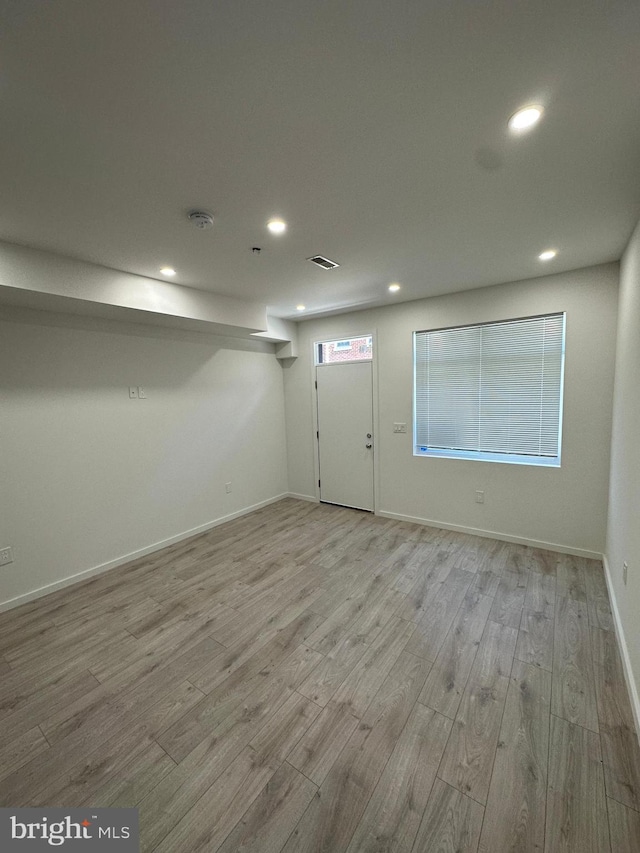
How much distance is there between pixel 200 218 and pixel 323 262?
1.03 meters

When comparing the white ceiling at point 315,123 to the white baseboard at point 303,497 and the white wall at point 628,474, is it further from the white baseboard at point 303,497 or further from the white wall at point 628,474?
the white baseboard at point 303,497

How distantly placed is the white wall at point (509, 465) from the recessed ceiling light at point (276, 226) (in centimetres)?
221

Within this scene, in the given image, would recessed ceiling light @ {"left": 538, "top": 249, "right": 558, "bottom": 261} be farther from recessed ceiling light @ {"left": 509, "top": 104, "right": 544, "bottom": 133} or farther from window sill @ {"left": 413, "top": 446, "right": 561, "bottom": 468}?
window sill @ {"left": 413, "top": 446, "right": 561, "bottom": 468}

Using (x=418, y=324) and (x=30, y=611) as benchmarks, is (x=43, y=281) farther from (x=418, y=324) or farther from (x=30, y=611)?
(x=418, y=324)

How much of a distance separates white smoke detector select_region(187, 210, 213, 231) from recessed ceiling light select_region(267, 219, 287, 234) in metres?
0.34

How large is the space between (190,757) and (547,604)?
247cm

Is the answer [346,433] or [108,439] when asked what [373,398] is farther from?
[108,439]

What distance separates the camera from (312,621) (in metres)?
2.36

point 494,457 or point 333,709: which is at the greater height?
point 494,457

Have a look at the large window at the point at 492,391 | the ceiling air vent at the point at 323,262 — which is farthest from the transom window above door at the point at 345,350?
the ceiling air vent at the point at 323,262

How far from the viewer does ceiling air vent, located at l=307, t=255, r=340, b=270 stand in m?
2.55

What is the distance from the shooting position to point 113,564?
3.20 meters

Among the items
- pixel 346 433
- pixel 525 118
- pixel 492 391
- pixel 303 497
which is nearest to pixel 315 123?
pixel 525 118

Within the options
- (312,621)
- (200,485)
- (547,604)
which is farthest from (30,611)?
(547,604)
